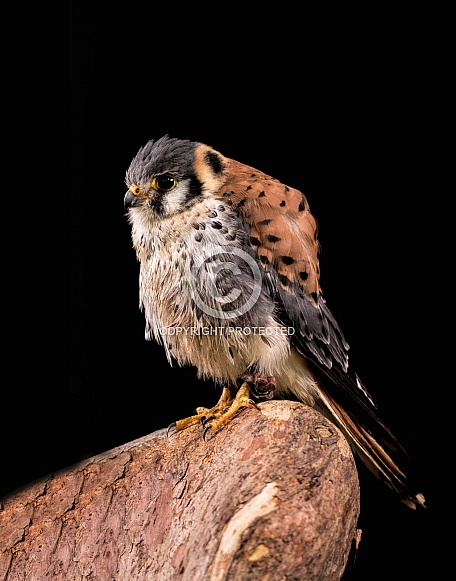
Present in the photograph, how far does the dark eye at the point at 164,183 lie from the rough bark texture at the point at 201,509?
2.60 ft

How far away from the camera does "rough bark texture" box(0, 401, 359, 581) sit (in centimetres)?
172

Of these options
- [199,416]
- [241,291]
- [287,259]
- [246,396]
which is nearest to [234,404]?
[246,396]

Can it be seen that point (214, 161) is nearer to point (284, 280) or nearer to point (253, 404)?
point (284, 280)

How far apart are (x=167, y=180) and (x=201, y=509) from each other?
1.07 metres

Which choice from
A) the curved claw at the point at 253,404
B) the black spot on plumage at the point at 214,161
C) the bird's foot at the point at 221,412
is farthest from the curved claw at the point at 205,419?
the black spot on plumage at the point at 214,161

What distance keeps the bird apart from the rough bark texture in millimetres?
162

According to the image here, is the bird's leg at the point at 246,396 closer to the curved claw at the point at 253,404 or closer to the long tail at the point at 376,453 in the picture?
the curved claw at the point at 253,404

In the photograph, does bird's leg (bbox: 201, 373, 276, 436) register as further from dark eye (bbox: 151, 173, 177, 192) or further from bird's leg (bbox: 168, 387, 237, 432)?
dark eye (bbox: 151, 173, 177, 192)

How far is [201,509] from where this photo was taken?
6.32 ft

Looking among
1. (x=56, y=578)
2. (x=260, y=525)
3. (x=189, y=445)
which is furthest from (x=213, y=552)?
(x=56, y=578)

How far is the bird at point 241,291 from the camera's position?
222cm

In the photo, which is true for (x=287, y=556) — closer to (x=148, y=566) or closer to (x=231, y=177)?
(x=148, y=566)

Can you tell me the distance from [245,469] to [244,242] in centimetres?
73

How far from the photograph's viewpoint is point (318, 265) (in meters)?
2.45
